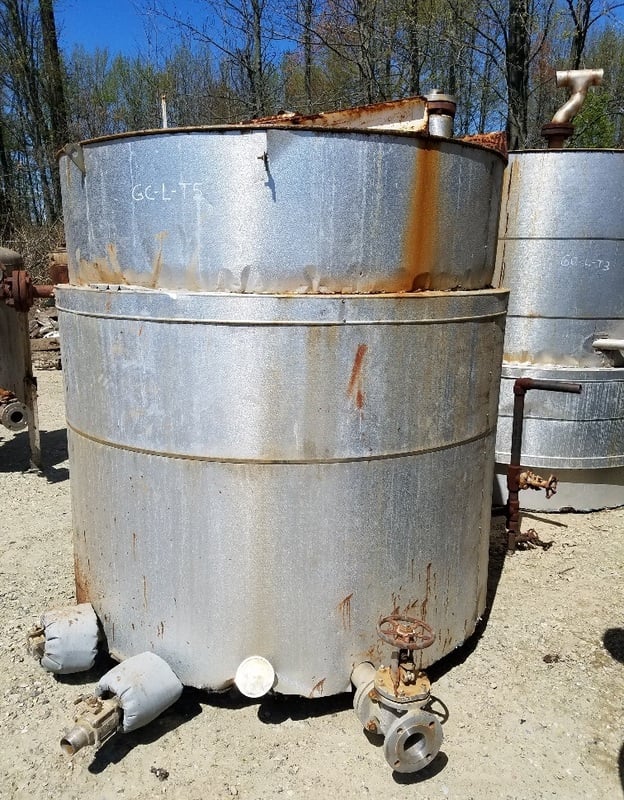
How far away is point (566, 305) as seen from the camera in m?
4.71

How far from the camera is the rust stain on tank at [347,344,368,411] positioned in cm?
227

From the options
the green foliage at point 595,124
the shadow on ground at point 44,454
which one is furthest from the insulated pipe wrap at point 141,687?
the green foliage at point 595,124

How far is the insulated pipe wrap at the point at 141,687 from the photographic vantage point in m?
2.33

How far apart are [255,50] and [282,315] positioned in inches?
508

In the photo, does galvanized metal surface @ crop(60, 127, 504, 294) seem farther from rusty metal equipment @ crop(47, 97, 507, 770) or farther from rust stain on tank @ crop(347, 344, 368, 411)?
rust stain on tank @ crop(347, 344, 368, 411)

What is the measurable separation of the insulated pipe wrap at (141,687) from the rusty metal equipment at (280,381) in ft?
Result: 0.33

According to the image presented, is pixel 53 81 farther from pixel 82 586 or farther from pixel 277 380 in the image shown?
pixel 277 380

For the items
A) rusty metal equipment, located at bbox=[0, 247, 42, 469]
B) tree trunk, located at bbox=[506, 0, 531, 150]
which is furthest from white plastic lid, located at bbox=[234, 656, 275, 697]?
tree trunk, located at bbox=[506, 0, 531, 150]

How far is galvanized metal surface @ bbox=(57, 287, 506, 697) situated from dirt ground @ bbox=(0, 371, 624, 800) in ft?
0.77

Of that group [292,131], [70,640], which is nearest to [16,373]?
[70,640]

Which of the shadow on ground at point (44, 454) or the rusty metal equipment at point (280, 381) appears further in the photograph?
the shadow on ground at point (44, 454)

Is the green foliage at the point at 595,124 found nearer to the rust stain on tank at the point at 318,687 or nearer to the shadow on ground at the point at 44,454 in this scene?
the shadow on ground at the point at 44,454

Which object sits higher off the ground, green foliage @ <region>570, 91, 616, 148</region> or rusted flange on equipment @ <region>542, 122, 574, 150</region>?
green foliage @ <region>570, 91, 616, 148</region>

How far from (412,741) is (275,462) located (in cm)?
111
